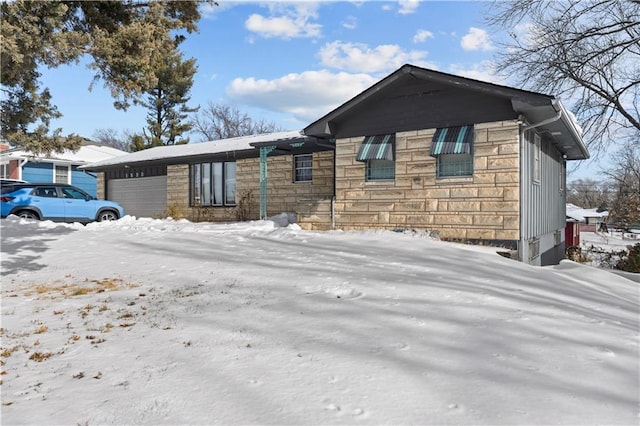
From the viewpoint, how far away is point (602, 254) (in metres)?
17.2

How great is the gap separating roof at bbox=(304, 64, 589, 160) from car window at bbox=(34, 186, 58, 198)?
8668 mm

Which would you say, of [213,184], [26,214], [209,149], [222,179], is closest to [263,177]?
[222,179]

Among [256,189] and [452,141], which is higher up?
[452,141]

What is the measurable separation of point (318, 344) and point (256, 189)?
12.7 metres

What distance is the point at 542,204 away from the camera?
464 inches

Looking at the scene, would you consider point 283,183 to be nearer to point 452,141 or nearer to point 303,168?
point 303,168

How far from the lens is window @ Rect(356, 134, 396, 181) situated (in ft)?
35.6

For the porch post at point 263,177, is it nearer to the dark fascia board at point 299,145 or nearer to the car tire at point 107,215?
the dark fascia board at point 299,145

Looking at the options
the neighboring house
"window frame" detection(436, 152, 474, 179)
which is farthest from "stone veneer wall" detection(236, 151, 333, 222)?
the neighboring house

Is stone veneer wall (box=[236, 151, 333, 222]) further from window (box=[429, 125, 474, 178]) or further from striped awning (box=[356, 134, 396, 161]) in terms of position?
window (box=[429, 125, 474, 178])

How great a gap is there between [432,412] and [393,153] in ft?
29.0

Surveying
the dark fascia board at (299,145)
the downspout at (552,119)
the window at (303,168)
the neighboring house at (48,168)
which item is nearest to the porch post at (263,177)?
the dark fascia board at (299,145)

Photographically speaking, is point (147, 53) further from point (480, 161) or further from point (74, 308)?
point (480, 161)

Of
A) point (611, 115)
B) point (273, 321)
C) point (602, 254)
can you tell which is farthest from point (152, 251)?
point (611, 115)
